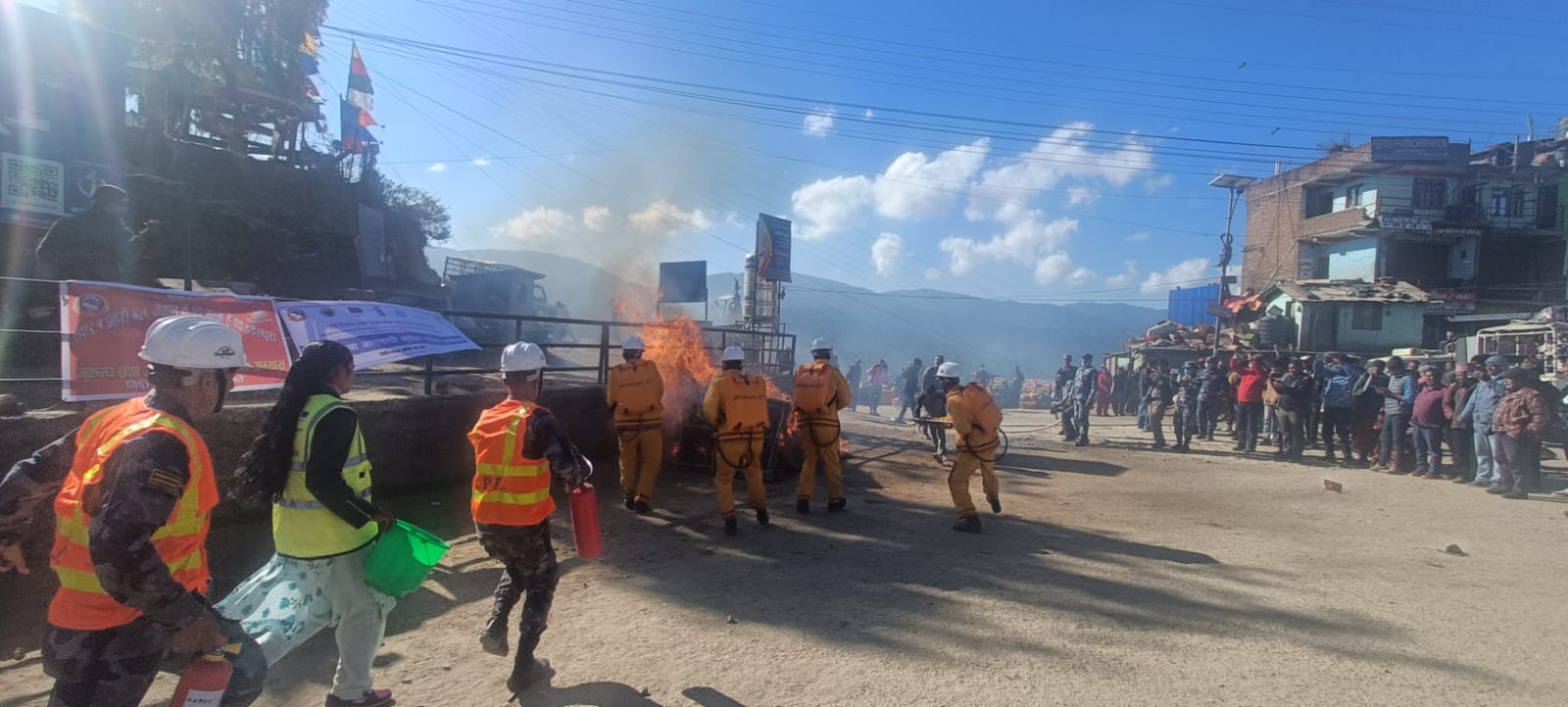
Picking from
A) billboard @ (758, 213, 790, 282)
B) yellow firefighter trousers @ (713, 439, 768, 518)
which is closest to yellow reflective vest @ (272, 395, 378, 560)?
yellow firefighter trousers @ (713, 439, 768, 518)

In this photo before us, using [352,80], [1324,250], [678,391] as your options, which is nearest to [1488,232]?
[1324,250]

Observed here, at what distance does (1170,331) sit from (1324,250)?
13.9 meters

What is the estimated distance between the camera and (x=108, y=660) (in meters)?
2.01

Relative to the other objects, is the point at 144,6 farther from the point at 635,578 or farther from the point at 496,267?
the point at 635,578

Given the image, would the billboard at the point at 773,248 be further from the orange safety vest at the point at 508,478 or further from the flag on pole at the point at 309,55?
the flag on pole at the point at 309,55

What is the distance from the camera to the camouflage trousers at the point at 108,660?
6.48ft

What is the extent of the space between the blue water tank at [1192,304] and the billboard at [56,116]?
148ft

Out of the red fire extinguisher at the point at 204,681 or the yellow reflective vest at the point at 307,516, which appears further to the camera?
the yellow reflective vest at the point at 307,516

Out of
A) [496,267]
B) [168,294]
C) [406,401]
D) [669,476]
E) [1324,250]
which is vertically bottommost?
[669,476]

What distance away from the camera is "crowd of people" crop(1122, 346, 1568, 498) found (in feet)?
30.4

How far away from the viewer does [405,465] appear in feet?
22.6

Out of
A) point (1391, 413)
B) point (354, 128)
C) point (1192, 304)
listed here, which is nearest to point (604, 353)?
point (1391, 413)

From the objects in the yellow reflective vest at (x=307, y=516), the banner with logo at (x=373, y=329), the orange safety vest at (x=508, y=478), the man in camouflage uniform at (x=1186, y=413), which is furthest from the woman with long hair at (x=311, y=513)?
the man in camouflage uniform at (x=1186, y=413)

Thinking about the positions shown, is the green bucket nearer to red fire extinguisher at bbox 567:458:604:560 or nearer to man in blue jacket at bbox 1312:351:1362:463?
red fire extinguisher at bbox 567:458:604:560
